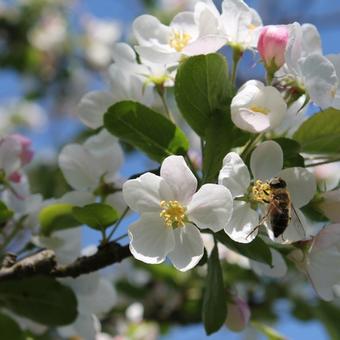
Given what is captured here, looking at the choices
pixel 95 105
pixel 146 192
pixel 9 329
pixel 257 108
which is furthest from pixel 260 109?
pixel 9 329

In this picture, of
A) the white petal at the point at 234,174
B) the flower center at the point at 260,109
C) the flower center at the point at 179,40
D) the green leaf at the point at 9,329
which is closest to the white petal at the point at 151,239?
the white petal at the point at 234,174

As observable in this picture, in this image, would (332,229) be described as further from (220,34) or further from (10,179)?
(10,179)

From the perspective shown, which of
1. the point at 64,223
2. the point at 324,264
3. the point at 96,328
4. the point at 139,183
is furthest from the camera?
the point at 96,328

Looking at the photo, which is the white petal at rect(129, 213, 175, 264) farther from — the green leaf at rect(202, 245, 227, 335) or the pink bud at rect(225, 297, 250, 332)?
the pink bud at rect(225, 297, 250, 332)

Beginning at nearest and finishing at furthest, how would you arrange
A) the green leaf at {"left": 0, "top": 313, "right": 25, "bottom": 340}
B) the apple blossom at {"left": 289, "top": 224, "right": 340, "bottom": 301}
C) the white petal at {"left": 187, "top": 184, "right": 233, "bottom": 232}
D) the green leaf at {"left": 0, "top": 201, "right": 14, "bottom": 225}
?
Answer: the white petal at {"left": 187, "top": 184, "right": 233, "bottom": 232}, the apple blossom at {"left": 289, "top": 224, "right": 340, "bottom": 301}, the green leaf at {"left": 0, "top": 201, "right": 14, "bottom": 225}, the green leaf at {"left": 0, "top": 313, "right": 25, "bottom": 340}

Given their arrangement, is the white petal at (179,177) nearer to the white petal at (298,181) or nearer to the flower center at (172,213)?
the flower center at (172,213)

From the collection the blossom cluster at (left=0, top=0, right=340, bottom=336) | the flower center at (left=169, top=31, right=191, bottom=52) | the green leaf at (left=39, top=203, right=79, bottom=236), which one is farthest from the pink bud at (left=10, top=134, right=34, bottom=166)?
the flower center at (left=169, top=31, right=191, bottom=52)

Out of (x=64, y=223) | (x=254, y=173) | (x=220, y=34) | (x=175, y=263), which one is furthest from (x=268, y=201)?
(x=64, y=223)

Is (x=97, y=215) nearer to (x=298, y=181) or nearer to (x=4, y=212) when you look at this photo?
(x=4, y=212)

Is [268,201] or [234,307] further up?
[268,201]
